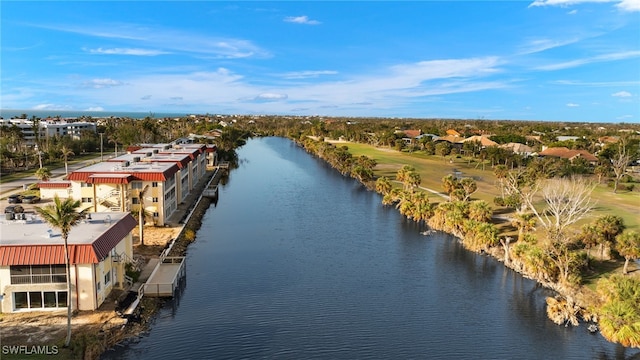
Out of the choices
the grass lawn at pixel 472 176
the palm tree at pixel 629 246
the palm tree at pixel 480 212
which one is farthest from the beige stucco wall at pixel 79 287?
the grass lawn at pixel 472 176

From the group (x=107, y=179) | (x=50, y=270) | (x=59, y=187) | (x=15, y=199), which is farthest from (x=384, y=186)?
(x=50, y=270)

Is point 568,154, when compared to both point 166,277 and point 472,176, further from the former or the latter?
point 166,277

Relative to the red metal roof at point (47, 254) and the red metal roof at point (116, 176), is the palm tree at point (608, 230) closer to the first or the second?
the red metal roof at point (47, 254)

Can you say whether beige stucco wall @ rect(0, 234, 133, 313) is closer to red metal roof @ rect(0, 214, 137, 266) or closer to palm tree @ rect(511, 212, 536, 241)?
red metal roof @ rect(0, 214, 137, 266)

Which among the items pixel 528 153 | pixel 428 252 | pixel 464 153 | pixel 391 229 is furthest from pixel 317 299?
pixel 464 153

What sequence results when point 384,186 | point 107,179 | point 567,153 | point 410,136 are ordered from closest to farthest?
point 107,179 < point 384,186 < point 567,153 < point 410,136

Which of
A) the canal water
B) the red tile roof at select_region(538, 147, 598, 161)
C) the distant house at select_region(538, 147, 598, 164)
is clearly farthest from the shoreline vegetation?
the red tile roof at select_region(538, 147, 598, 161)

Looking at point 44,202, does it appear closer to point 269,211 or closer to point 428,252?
point 269,211
